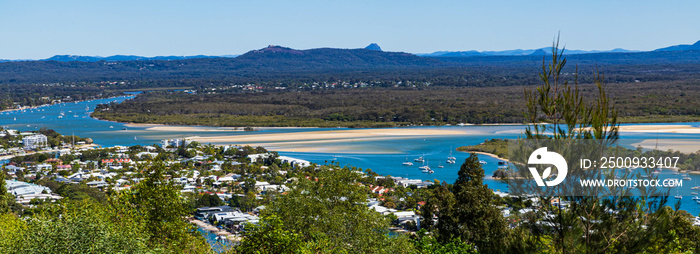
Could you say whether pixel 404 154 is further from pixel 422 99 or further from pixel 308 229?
pixel 422 99

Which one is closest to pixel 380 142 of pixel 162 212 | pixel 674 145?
pixel 674 145

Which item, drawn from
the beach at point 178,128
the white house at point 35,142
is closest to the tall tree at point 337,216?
the white house at point 35,142

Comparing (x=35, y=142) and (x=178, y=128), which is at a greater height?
(x=35, y=142)

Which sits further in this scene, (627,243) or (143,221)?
(143,221)

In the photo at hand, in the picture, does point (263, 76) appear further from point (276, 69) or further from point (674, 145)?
point (674, 145)

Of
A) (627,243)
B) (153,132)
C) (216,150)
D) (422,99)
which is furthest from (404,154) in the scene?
(422,99)

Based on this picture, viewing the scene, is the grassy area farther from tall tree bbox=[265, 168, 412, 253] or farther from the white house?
the white house
